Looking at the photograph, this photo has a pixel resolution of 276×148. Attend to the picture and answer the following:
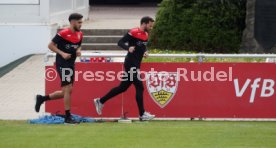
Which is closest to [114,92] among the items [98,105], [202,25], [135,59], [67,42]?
[98,105]

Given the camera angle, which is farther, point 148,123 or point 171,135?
point 148,123

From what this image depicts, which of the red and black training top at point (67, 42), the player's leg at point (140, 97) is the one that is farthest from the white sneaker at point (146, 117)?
the red and black training top at point (67, 42)

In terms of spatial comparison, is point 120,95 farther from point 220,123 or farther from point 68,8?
point 68,8

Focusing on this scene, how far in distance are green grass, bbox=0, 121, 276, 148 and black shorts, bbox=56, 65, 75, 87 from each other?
760mm

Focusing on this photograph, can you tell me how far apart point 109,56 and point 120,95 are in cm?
77

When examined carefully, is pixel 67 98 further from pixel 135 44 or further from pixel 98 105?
pixel 135 44

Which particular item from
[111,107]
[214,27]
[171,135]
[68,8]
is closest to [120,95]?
[111,107]

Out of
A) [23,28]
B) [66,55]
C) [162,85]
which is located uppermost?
[66,55]

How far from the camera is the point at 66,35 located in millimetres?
13422

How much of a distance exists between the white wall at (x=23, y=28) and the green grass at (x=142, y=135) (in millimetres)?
8912

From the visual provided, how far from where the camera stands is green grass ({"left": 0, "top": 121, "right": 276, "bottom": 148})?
11.4 metres

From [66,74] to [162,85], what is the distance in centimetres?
178

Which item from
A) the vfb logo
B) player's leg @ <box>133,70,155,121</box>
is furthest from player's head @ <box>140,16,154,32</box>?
the vfb logo

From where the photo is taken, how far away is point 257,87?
14.2 metres
